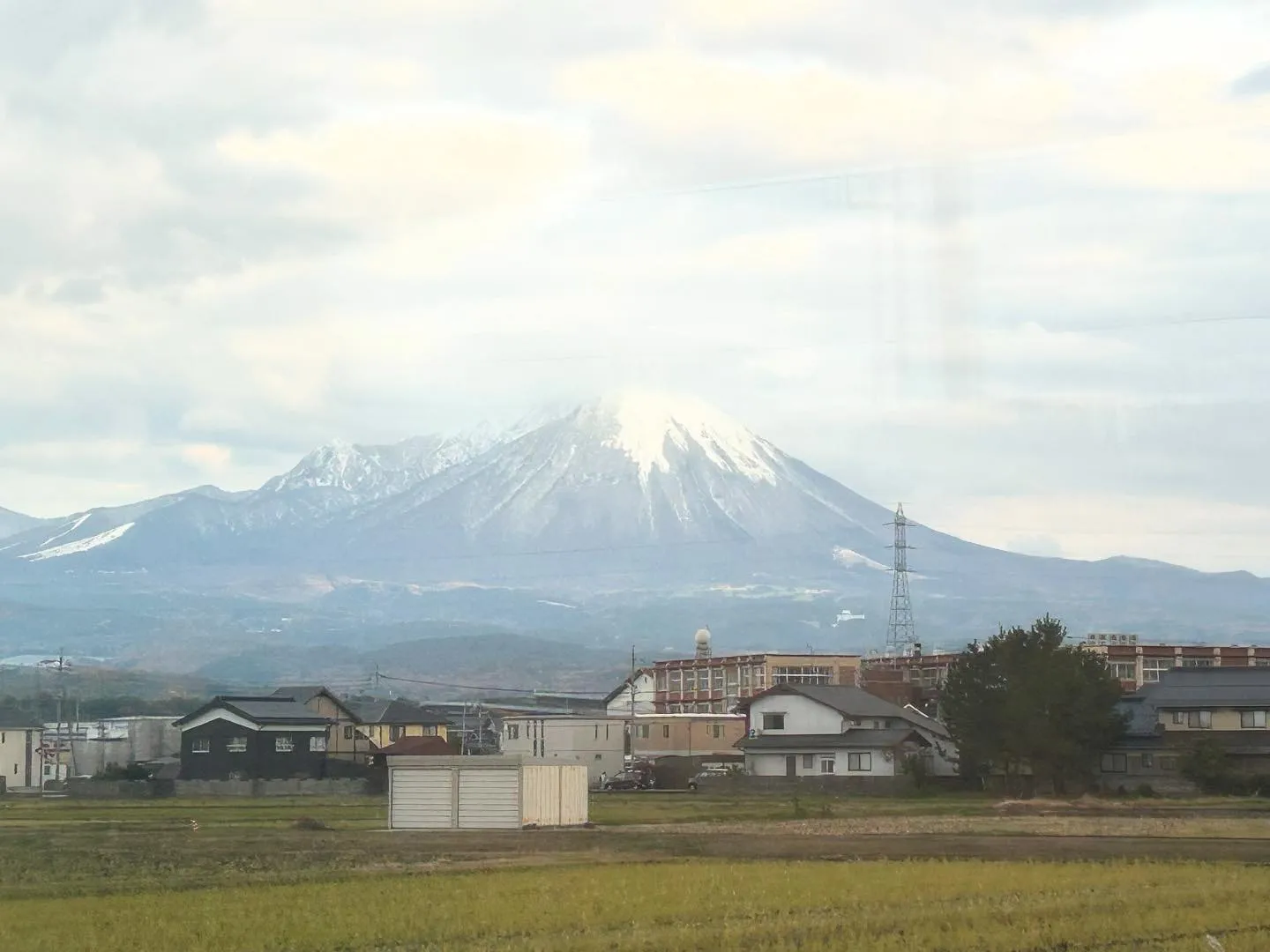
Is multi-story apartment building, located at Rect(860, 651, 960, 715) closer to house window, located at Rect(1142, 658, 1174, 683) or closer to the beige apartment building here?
the beige apartment building

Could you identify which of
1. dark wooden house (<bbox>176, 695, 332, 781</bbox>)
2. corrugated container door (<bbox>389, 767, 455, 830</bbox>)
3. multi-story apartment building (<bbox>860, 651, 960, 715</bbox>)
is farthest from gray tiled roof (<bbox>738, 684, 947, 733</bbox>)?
corrugated container door (<bbox>389, 767, 455, 830</bbox>)

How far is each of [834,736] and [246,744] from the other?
27668 millimetres

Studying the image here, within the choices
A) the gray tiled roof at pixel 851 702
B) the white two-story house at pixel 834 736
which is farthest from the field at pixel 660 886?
the gray tiled roof at pixel 851 702

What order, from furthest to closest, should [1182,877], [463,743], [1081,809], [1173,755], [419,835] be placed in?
[463,743]
[1173,755]
[1081,809]
[419,835]
[1182,877]

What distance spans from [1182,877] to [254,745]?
6133 cm

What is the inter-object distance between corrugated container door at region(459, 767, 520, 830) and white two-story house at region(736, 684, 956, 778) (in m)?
31.4

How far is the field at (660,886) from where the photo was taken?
958 inches

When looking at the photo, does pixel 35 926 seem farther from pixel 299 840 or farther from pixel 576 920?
pixel 299 840

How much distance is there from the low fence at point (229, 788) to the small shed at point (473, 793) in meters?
28.5

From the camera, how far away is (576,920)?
26094mm

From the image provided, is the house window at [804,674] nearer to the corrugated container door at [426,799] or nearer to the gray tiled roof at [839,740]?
the gray tiled roof at [839,740]

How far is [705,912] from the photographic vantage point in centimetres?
2705

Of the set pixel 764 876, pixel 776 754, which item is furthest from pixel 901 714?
pixel 764 876

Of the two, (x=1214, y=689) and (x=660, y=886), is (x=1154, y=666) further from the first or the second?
(x=660, y=886)
